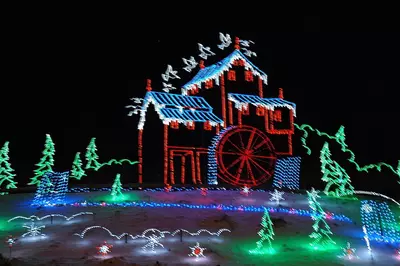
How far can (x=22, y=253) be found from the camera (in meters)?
10.4

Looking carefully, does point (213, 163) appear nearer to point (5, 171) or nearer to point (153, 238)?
point (153, 238)

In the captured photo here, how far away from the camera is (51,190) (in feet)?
53.0

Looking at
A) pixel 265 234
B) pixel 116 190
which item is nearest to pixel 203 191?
pixel 116 190

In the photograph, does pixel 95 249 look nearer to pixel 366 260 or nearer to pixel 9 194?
pixel 366 260

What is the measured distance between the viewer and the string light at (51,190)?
1582cm

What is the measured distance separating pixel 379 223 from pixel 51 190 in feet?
37.5

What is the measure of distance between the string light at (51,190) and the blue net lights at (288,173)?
9.43m

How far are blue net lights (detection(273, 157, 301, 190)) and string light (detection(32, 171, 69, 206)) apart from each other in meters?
9.43

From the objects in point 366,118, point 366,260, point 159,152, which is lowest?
point 366,260

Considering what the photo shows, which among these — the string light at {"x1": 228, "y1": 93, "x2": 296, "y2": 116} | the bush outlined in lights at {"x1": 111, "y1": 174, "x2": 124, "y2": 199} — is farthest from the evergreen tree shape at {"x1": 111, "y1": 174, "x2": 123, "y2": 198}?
the string light at {"x1": 228, "y1": 93, "x2": 296, "y2": 116}

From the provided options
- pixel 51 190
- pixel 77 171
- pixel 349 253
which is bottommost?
pixel 349 253

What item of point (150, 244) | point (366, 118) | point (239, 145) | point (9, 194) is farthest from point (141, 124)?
point (366, 118)

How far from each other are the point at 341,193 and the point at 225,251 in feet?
32.2

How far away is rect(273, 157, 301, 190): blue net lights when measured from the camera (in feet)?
66.4
